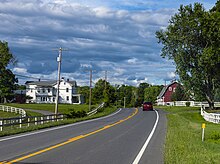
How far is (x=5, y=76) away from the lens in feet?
325

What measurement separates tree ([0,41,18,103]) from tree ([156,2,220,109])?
138 feet

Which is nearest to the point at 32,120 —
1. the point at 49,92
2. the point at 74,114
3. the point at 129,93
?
the point at 74,114

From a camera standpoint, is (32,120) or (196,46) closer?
(32,120)

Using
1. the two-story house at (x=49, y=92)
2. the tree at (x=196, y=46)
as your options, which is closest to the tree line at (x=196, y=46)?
the tree at (x=196, y=46)

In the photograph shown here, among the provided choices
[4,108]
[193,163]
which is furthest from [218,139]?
[4,108]

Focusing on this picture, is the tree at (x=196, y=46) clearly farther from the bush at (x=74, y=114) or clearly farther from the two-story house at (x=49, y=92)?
the two-story house at (x=49, y=92)

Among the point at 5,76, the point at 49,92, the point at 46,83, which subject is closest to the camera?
the point at 5,76

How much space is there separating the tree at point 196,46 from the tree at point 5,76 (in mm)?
42041

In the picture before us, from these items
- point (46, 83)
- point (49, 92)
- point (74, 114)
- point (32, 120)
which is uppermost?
point (46, 83)

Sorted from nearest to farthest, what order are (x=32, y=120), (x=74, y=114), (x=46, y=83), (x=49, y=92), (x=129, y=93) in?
(x=32, y=120), (x=74, y=114), (x=49, y=92), (x=46, y=83), (x=129, y=93)

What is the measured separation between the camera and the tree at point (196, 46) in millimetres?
56062

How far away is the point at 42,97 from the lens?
124625 millimetres

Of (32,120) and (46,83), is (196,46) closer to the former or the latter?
(32,120)

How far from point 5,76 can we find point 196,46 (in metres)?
54.9
